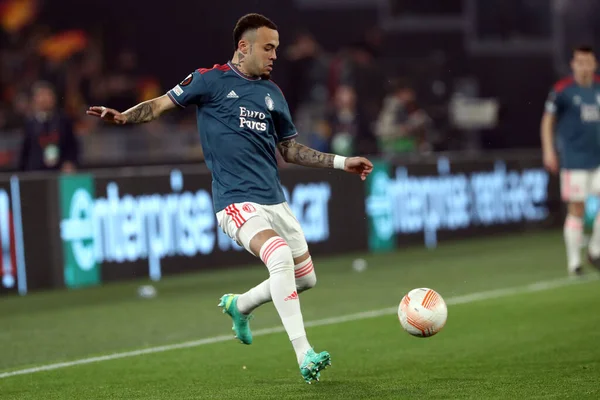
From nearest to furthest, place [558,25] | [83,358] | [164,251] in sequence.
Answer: [83,358]
[164,251]
[558,25]

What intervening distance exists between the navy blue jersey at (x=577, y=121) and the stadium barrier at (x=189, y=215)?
3.74m

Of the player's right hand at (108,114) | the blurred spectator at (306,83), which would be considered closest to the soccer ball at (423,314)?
the player's right hand at (108,114)

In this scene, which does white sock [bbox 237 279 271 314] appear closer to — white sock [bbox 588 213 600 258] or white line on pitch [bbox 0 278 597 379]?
white line on pitch [bbox 0 278 597 379]

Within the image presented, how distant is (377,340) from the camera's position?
30.5ft

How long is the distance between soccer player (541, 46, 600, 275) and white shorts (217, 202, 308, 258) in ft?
19.1

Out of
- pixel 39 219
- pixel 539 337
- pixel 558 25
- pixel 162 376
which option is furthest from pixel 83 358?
pixel 558 25

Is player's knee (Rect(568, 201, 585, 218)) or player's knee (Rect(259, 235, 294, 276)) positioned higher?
player's knee (Rect(259, 235, 294, 276))

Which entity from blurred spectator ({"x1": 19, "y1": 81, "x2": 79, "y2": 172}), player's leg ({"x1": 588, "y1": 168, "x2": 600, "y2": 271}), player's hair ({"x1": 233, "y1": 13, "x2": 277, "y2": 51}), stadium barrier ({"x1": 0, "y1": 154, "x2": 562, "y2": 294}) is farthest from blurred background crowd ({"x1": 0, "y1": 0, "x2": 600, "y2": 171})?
player's hair ({"x1": 233, "y1": 13, "x2": 277, "y2": 51})

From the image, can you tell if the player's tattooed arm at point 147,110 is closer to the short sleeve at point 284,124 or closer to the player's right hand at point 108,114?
the player's right hand at point 108,114

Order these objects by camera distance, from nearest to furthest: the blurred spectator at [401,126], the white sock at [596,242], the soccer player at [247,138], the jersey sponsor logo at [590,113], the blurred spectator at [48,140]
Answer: the soccer player at [247,138], the jersey sponsor logo at [590,113], the white sock at [596,242], the blurred spectator at [48,140], the blurred spectator at [401,126]

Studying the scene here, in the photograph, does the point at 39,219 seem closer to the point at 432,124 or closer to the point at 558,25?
the point at 432,124

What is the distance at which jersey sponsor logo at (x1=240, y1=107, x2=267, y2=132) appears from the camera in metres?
7.55

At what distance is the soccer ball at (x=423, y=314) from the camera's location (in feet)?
25.0

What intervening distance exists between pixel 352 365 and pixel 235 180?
155 cm
